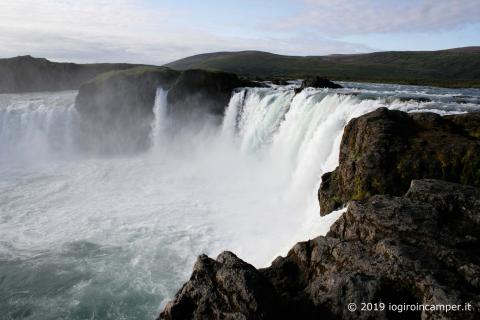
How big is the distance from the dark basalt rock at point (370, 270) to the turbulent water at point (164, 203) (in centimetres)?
469

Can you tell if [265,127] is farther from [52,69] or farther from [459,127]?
[52,69]

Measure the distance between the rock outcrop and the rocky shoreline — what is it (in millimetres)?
74887

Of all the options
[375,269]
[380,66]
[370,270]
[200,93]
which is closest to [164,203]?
[200,93]

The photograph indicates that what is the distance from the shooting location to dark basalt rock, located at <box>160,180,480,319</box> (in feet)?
30.5

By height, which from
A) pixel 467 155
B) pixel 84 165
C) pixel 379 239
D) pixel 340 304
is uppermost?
pixel 467 155

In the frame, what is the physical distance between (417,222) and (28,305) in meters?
15.6

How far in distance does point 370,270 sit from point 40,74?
7844cm

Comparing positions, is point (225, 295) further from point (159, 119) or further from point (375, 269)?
point (159, 119)

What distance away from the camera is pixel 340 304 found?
952 cm

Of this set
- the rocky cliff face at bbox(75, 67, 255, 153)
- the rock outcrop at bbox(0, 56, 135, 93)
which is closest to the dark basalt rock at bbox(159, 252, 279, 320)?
the rocky cliff face at bbox(75, 67, 255, 153)

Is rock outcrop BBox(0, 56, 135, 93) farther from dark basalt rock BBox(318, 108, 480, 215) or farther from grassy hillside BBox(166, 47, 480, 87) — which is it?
dark basalt rock BBox(318, 108, 480, 215)

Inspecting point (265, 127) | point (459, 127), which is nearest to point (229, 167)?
point (265, 127)

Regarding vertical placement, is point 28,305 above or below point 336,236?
below

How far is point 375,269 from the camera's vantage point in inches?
396
